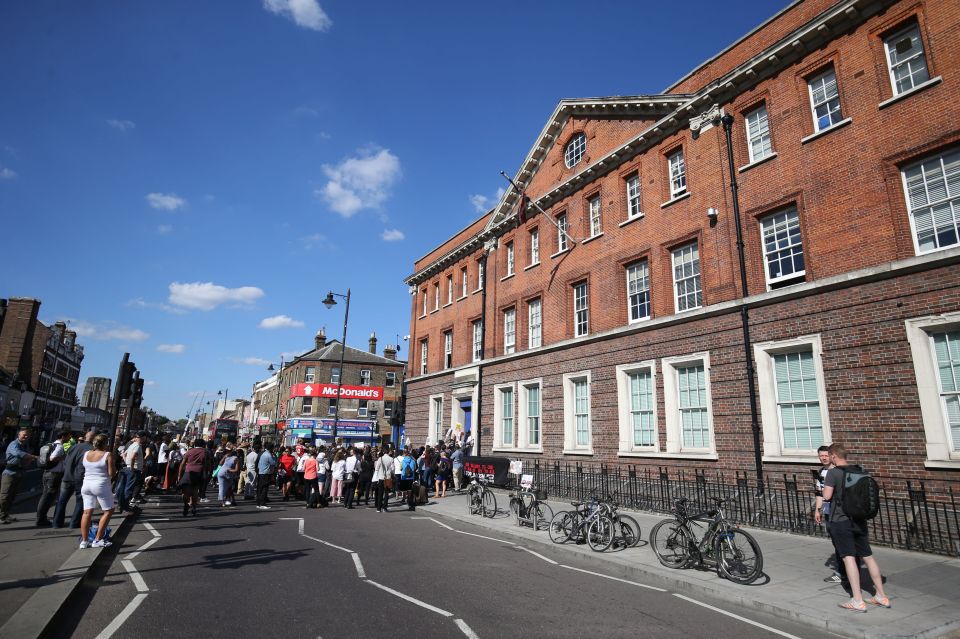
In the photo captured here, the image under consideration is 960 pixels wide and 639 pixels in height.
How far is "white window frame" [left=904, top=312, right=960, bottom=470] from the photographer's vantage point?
33.9 feet

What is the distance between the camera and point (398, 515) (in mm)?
15094

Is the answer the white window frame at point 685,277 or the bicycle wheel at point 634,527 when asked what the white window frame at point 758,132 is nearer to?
the white window frame at point 685,277

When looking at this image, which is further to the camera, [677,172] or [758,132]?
[677,172]

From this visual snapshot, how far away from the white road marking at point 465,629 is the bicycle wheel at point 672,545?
4208 mm

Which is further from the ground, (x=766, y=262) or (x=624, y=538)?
(x=766, y=262)

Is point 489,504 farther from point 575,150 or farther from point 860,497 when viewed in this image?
point 575,150

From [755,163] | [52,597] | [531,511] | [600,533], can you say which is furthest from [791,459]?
[52,597]

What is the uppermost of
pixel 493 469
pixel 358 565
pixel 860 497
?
pixel 860 497

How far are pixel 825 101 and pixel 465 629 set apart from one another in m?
15.3

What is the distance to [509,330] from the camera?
82.3ft

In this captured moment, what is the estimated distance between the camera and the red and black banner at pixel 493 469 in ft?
63.6

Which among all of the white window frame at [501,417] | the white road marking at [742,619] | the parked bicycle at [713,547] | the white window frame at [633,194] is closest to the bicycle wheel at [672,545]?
the parked bicycle at [713,547]

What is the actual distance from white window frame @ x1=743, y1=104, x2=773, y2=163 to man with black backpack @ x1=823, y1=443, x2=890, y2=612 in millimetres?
10991

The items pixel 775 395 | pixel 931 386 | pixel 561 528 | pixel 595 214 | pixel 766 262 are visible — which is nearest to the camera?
pixel 931 386
